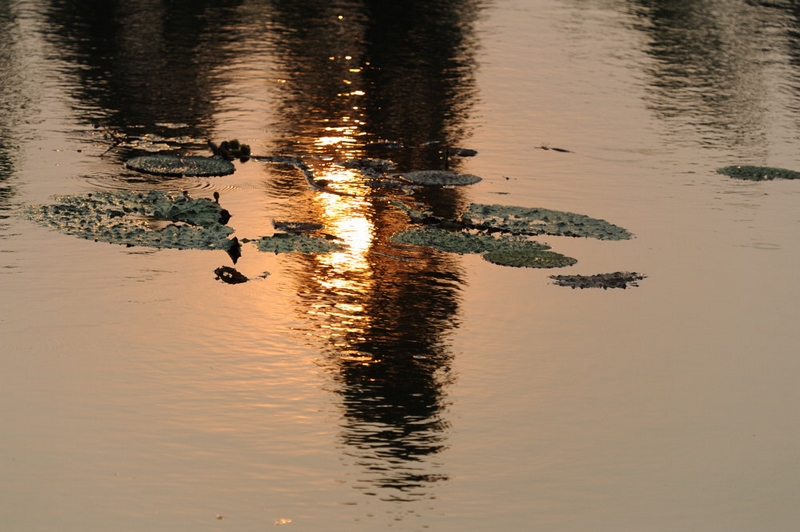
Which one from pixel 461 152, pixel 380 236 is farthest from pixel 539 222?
pixel 461 152

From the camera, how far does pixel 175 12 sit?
29219 millimetres

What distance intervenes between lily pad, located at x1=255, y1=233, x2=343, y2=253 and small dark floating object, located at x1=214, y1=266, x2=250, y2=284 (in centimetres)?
71

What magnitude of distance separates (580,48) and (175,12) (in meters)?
9.39

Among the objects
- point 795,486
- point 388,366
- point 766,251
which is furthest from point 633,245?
point 795,486

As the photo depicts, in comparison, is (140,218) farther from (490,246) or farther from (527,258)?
(527,258)

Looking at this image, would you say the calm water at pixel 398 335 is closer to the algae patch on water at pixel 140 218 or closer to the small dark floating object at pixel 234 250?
the small dark floating object at pixel 234 250

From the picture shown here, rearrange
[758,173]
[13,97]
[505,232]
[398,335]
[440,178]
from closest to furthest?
[398,335] → [505,232] → [440,178] → [758,173] → [13,97]

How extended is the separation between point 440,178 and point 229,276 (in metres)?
4.33

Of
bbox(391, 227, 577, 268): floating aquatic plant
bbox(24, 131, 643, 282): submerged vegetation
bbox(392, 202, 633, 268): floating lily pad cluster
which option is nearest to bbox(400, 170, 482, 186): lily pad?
bbox(24, 131, 643, 282): submerged vegetation

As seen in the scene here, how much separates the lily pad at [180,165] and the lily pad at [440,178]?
214 centimetres

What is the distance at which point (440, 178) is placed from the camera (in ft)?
49.0

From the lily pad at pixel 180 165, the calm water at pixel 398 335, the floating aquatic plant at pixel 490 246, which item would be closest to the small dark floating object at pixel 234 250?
the calm water at pixel 398 335

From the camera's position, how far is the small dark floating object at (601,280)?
37.8ft

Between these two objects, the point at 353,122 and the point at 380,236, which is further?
the point at 353,122
